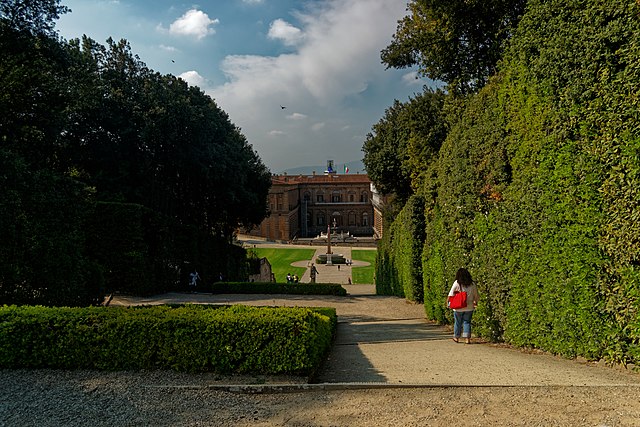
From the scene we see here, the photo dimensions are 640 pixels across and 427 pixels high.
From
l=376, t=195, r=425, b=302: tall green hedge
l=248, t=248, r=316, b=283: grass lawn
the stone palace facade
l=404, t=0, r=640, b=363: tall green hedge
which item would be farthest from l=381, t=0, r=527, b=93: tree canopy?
the stone palace facade

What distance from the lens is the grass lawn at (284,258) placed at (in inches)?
1709

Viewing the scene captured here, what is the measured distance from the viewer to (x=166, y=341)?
5.43 meters

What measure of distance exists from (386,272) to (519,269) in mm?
17102

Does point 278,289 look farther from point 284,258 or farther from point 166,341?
point 284,258

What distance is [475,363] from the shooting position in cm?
579

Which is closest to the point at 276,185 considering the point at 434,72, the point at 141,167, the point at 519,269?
the point at 141,167

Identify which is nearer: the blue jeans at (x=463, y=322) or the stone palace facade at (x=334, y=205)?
the blue jeans at (x=463, y=322)

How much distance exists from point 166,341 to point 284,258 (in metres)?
49.8

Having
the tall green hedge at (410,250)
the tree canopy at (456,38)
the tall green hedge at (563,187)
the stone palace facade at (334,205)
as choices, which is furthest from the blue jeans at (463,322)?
the stone palace facade at (334,205)

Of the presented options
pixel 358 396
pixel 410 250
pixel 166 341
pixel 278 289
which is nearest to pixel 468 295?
pixel 358 396

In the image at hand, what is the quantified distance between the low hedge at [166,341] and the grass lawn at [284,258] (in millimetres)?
34100

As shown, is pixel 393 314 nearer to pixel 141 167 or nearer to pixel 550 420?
pixel 550 420

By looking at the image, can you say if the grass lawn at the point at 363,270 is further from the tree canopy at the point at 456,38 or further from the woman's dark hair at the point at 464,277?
the woman's dark hair at the point at 464,277

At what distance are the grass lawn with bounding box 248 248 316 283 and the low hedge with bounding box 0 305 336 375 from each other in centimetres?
3410
